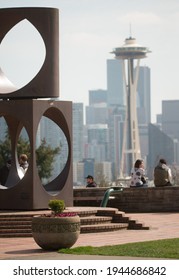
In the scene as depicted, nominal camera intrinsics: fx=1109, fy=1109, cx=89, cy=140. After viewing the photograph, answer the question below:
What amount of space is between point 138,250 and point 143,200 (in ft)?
37.5

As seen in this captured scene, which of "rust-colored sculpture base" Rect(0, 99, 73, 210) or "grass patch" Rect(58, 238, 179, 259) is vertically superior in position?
"rust-colored sculpture base" Rect(0, 99, 73, 210)

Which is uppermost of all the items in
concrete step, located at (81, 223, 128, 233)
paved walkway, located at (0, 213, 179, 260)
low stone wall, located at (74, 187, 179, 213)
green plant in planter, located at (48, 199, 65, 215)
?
green plant in planter, located at (48, 199, 65, 215)

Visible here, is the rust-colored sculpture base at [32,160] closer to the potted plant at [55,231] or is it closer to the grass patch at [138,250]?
the potted plant at [55,231]

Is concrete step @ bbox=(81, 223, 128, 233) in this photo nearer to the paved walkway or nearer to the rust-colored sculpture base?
the paved walkway

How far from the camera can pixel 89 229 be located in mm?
23031

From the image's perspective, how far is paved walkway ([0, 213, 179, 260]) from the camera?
18242mm

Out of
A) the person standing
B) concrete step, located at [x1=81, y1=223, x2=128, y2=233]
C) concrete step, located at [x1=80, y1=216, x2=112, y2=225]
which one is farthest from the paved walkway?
the person standing

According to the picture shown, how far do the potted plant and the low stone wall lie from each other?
33.6 ft

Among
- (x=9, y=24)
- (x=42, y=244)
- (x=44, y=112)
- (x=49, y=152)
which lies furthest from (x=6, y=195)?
(x=49, y=152)

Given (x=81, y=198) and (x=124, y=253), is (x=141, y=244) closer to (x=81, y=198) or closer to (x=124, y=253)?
(x=124, y=253)

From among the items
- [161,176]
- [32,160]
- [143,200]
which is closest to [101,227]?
[32,160]

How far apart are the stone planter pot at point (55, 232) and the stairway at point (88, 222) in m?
3.28
